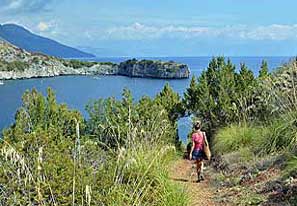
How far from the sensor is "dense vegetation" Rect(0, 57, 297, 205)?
632cm

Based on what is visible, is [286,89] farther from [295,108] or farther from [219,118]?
[219,118]

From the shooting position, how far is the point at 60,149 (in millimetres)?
7465

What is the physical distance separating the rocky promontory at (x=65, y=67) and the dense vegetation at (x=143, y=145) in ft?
394

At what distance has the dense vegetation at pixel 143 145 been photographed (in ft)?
20.7

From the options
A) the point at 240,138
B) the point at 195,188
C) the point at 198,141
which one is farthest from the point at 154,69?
the point at 195,188

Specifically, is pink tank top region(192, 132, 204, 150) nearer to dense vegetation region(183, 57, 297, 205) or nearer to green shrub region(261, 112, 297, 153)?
dense vegetation region(183, 57, 297, 205)

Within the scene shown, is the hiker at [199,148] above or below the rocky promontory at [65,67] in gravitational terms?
above

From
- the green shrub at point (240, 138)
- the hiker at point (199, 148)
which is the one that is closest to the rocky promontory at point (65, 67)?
the green shrub at point (240, 138)

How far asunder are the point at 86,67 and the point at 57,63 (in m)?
10.3

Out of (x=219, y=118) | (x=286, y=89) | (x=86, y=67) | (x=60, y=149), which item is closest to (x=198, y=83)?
(x=219, y=118)

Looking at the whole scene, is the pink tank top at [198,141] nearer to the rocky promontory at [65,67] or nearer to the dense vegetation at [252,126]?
the dense vegetation at [252,126]

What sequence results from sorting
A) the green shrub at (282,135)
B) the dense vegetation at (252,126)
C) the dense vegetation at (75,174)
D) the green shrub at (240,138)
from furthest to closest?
the green shrub at (240,138) < the green shrub at (282,135) < the dense vegetation at (252,126) < the dense vegetation at (75,174)

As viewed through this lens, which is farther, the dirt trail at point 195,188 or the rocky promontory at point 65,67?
the rocky promontory at point 65,67

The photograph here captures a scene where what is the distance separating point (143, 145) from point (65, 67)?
172 m
